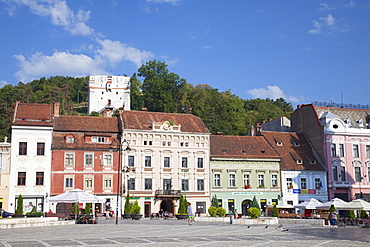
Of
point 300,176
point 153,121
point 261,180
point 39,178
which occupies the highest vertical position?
point 153,121

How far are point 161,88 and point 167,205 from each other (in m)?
43.3

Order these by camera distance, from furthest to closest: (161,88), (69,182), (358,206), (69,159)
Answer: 1. (161,88)
2. (69,159)
3. (69,182)
4. (358,206)

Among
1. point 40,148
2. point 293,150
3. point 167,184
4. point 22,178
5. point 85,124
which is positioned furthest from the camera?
point 293,150

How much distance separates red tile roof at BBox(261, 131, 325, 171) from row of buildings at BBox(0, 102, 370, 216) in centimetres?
14

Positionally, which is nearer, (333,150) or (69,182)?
(69,182)

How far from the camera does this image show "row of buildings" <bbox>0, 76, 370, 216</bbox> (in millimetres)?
50000

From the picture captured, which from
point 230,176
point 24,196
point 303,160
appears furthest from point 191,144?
point 24,196

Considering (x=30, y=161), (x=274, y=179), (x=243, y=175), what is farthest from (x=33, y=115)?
(x=274, y=179)

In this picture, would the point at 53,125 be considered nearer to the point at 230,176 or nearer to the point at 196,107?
the point at 230,176

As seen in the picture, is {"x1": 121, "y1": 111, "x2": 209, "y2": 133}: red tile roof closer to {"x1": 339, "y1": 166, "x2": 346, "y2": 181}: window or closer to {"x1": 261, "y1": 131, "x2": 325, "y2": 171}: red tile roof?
{"x1": 261, "y1": 131, "x2": 325, "y2": 171}: red tile roof

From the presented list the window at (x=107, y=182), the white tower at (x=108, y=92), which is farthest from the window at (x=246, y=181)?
the white tower at (x=108, y=92)

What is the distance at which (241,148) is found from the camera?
57.9 meters

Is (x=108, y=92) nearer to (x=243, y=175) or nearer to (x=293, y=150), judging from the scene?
(x=293, y=150)

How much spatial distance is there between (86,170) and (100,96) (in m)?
75.6
